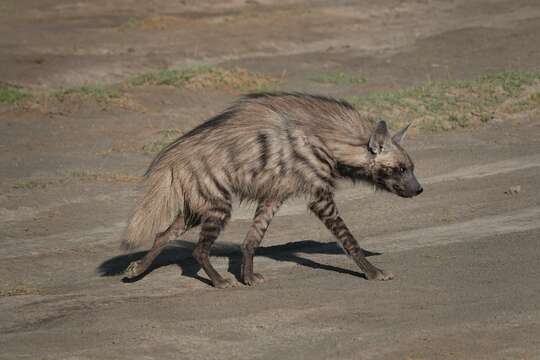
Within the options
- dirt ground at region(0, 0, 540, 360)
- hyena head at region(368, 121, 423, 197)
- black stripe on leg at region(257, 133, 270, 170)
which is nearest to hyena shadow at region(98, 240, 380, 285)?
dirt ground at region(0, 0, 540, 360)

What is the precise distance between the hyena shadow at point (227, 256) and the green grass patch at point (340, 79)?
8189 mm

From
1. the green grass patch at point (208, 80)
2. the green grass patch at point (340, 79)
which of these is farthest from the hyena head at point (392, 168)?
the green grass patch at point (340, 79)

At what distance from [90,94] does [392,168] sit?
8.39 m

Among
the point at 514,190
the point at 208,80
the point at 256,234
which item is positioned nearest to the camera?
the point at 256,234

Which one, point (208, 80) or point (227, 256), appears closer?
point (227, 256)

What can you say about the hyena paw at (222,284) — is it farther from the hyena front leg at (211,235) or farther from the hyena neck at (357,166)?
the hyena neck at (357,166)

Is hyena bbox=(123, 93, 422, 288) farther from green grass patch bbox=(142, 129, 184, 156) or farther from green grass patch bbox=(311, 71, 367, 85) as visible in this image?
green grass patch bbox=(311, 71, 367, 85)

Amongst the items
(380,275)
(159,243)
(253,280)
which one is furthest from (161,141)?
(380,275)

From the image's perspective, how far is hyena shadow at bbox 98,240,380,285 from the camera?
835cm

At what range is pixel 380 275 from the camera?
7.59m

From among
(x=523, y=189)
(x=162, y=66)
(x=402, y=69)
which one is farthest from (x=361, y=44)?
(x=523, y=189)

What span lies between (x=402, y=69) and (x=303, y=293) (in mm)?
11940

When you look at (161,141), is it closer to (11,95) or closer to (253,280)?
(11,95)

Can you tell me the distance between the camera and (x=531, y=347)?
573cm
